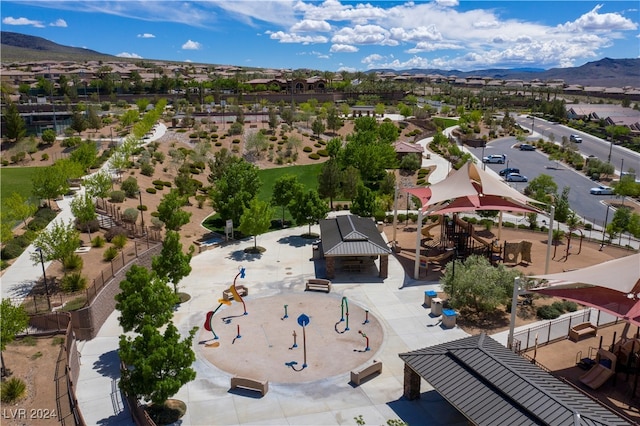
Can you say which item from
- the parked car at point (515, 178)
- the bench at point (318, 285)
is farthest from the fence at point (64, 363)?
the parked car at point (515, 178)

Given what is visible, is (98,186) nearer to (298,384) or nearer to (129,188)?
(129,188)

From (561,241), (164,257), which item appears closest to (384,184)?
(561,241)

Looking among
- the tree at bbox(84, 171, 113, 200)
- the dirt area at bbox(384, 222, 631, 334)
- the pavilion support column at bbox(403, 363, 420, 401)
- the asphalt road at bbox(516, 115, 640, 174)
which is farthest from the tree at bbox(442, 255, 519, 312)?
the asphalt road at bbox(516, 115, 640, 174)

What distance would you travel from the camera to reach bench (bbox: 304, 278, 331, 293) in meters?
30.4

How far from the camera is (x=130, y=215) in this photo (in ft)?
131

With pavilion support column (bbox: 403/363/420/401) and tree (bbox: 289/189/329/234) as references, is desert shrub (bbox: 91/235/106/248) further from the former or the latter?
pavilion support column (bbox: 403/363/420/401)

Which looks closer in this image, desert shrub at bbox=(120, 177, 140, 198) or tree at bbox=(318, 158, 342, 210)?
desert shrub at bbox=(120, 177, 140, 198)

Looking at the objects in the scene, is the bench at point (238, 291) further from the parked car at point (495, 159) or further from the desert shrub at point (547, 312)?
the parked car at point (495, 159)

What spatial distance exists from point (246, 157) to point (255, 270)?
134 ft

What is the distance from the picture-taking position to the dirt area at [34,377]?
1792cm

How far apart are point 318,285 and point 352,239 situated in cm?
406

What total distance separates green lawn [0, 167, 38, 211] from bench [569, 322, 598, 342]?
46.6 metres

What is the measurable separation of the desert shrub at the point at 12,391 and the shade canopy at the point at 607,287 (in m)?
22.4

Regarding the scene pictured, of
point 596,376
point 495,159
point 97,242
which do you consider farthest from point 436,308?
point 495,159
